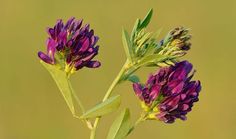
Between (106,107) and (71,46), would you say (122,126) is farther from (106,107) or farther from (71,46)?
(71,46)

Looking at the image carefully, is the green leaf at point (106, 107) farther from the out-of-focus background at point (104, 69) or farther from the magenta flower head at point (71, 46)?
the out-of-focus background at point (104, 69)

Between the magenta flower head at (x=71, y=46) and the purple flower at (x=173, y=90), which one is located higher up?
the magenta flower head at (x=71, y=46)

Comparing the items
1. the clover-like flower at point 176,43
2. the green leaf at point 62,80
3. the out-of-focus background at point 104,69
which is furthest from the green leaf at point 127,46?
the out-of-focus background at point 104,69

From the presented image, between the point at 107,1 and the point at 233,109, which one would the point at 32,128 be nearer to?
the point at 233,109

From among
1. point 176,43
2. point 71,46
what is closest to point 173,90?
point 176,43

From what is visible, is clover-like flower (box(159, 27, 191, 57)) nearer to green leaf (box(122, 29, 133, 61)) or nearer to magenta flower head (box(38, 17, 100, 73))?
green leaf (box(122, 29, 133, 61))

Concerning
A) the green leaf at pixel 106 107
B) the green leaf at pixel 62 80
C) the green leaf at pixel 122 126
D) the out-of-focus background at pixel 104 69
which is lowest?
the out-of-focus background at pixel 104 69
